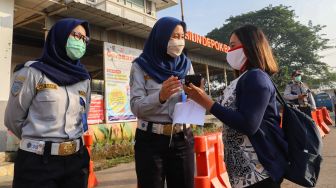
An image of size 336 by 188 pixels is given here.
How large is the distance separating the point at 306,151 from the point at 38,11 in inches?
324

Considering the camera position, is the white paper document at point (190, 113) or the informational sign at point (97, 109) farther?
the informational sign at point (97, 109)

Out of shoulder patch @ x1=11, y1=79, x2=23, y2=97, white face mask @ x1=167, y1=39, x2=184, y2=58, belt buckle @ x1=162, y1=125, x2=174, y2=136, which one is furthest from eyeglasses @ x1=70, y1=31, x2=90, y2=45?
belt buckle @ x1=162, y1=125, x2=174, y2=136

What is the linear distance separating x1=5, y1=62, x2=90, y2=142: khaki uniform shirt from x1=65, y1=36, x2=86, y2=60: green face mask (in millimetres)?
275

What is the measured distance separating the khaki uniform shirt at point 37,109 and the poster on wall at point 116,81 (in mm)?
7556

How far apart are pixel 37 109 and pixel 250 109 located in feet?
4.63

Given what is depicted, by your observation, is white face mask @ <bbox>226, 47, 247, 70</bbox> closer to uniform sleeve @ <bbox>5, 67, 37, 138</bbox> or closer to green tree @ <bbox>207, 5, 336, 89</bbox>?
uniform sleeve @ <bbox>5, 67, 37, 138</bbox>

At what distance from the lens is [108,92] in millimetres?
9766

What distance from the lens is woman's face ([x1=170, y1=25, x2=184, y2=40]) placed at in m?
2.51

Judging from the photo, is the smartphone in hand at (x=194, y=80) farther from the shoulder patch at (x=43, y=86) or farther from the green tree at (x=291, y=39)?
the green tree at (x=291, y=39)

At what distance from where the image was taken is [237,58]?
7.09 ft

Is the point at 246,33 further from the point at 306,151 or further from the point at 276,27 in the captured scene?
the point at 276,27

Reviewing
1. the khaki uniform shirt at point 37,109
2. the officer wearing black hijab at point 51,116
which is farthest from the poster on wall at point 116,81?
the khaki uniform shirt at point 37,109

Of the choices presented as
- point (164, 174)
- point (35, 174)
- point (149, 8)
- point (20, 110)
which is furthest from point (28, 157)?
point (149, 8)

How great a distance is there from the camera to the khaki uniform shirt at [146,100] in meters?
2.35
